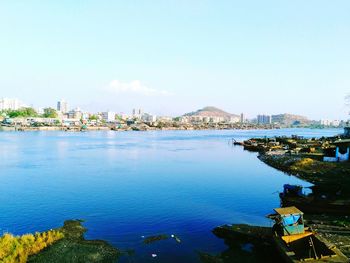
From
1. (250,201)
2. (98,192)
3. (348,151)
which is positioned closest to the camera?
(250,201)

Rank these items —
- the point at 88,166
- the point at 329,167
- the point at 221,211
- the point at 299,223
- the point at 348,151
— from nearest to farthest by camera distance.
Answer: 1. the point at 299,223
2. the point at 221,211
3. the point at 329,167
4. the point at 348,151
5. the point at 88,166

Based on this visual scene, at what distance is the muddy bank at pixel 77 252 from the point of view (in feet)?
55.4

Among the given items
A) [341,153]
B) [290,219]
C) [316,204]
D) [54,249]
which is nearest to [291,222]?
[290,219]

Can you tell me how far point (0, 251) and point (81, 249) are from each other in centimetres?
420

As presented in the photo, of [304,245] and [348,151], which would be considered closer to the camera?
[304,245]

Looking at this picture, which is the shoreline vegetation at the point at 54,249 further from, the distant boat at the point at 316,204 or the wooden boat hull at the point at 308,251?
the distant boat at the point at 316,204

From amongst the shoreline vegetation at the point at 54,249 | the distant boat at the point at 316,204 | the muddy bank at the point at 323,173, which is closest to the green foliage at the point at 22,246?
the shoreline vegetation at the point at 54,249

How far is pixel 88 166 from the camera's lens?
172 feet

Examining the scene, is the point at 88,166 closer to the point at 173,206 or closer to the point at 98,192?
the point at 98,192

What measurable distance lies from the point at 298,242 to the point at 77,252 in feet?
40.0

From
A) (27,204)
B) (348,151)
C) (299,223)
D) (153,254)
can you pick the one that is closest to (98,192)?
(27,204)

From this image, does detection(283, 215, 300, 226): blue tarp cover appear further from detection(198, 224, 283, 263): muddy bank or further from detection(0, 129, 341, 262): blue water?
detection(0, 129, 341, 262): blue water

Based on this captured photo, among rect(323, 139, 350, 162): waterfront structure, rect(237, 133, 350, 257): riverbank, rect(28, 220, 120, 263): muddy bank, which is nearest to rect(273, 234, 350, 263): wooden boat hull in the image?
rect(237, 133, 350, 257): riverbank

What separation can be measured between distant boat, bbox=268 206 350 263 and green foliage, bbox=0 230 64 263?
1325cm
